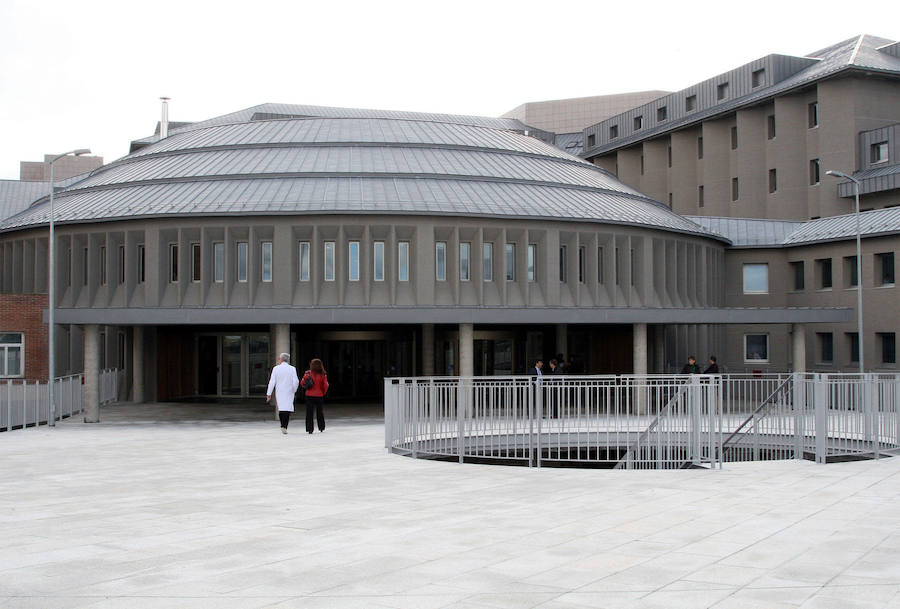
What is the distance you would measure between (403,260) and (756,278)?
20169 mm

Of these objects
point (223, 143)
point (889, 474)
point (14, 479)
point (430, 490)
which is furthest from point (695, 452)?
point (223, 143)

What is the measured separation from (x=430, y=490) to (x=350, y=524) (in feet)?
9.73

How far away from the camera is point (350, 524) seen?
1116 centimetres

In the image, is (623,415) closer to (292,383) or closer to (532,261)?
(292,383)

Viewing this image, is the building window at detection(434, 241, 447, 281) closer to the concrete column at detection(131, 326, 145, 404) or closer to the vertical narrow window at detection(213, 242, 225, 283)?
the vertical narrow window at detection(213, 242, 225, 283)

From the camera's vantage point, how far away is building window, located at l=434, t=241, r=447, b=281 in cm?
3397

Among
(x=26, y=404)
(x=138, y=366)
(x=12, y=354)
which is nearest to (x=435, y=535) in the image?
(x=26, y=404)

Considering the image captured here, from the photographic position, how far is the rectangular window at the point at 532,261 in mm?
35031

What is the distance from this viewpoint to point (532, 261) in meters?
35.3

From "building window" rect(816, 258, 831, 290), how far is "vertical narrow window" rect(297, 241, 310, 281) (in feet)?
78.4

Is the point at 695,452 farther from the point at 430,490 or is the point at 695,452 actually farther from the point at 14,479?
the point at 14,479

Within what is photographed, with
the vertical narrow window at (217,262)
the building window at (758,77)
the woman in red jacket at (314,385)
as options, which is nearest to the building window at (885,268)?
the building window at (758,77)

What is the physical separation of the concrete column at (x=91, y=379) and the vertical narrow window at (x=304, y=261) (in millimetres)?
7062

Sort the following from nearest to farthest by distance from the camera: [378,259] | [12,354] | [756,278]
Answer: [378,259] < [12,354] < [756,278]
